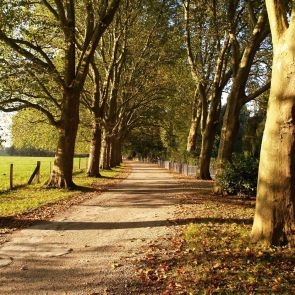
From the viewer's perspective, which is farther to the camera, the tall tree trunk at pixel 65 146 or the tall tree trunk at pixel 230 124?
the tall tree trunk at pixel 65 146

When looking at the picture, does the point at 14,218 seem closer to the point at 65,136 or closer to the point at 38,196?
the point at 38,196

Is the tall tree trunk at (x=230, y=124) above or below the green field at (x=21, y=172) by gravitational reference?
above

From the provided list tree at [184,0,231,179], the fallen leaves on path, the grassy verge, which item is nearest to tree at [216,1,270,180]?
tree at [184,0,231,179]

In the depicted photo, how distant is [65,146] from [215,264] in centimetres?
1262

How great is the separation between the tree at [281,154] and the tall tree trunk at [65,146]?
12000 millimetres

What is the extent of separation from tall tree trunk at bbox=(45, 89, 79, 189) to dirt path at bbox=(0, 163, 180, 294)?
5742 mm

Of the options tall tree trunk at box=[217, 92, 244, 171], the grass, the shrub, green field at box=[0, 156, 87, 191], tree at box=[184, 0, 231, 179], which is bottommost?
green field at box=[0, 156, 87, 191]

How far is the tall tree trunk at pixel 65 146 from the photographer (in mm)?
17656

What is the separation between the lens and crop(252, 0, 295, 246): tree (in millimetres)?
6961

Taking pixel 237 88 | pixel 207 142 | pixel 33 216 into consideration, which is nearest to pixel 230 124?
pixel 237 88

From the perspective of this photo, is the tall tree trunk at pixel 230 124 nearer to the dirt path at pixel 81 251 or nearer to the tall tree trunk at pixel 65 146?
the dirt path at pixel 81 251

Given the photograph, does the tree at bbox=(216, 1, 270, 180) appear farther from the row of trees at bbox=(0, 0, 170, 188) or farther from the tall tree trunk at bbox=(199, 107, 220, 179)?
the tall tree trunk at bbox=(199, 107, 220, 179)

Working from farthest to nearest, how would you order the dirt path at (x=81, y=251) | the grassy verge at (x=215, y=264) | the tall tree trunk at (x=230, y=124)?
the tall tree trunk at (x=230, y=124)
the dirt path at (x=81, y=251)
the grassy verge at (x=215, y=264)

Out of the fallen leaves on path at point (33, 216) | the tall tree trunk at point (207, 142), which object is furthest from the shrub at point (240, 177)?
the tall tree trunk at point (207, 142)
